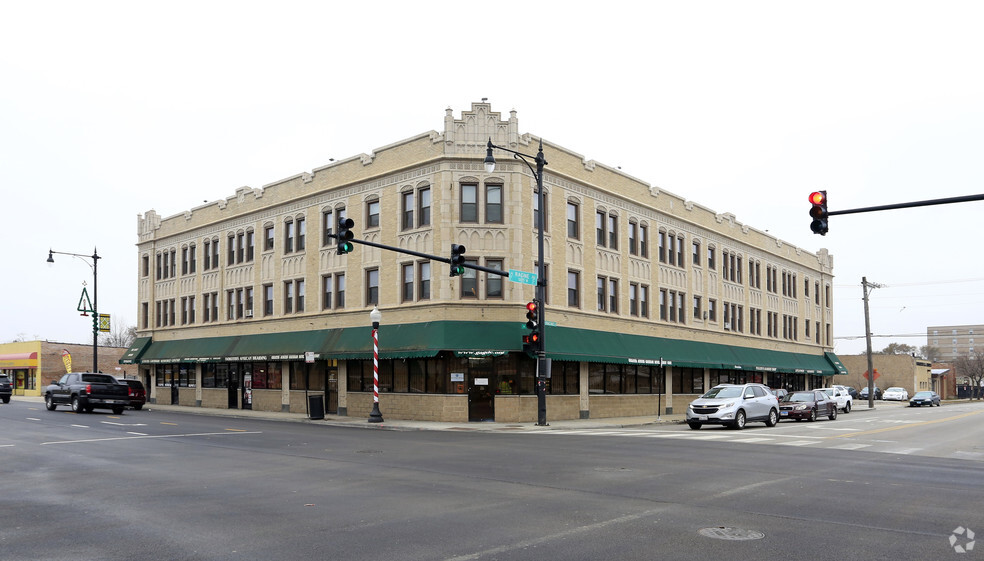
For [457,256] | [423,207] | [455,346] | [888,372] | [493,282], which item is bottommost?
[888,372]

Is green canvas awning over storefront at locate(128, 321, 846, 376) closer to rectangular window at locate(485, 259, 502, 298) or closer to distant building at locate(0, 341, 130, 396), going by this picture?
rectangular window at locate(485, 259, 502, 298)

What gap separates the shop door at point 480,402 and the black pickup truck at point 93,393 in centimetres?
1578

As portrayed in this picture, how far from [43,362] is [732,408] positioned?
59.6m

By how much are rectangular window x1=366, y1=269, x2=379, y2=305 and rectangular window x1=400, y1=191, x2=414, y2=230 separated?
2.78 metres

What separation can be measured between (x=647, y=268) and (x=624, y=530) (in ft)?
106

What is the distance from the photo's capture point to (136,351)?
4900cm

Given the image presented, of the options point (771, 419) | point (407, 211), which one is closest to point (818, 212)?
point (771, 419)

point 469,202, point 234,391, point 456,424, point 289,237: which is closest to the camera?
point 456,424

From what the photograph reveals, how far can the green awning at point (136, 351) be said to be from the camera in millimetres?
48750

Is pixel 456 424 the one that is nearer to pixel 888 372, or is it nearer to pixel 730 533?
pixel 730 533

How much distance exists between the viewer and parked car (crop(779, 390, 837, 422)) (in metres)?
33.7

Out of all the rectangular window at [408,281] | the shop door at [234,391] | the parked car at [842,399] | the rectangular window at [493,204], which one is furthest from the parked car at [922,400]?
the shop door at [234,391]

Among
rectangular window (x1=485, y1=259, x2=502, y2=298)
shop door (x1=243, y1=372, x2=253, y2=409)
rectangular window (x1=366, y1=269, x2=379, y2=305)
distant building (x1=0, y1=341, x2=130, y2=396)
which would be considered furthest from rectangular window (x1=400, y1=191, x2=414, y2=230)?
distant building (x1=0, y1=341, x2=130, y2=396)

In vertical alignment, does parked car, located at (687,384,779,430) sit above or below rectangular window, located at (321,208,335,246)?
below
